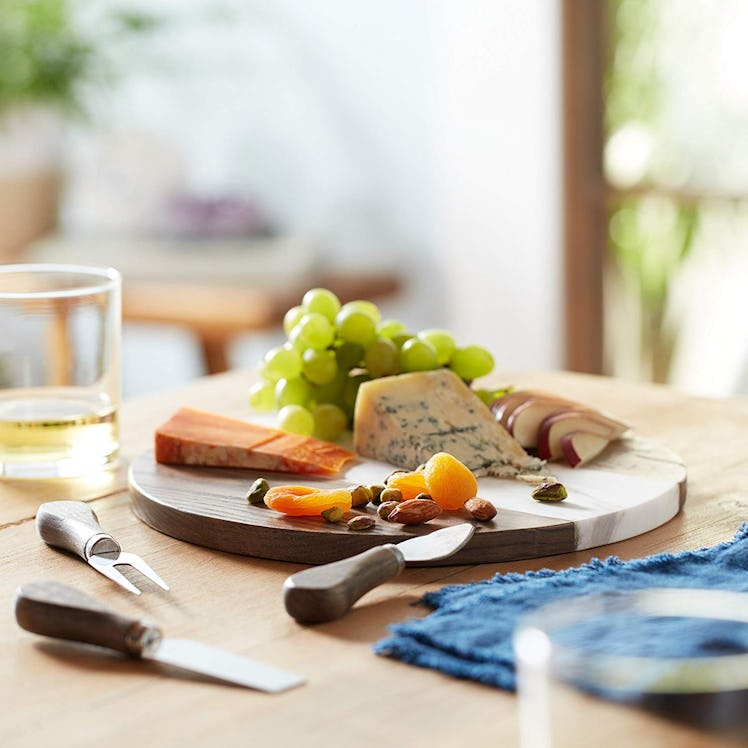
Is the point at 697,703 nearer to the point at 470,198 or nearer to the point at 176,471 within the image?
the point at 176,471

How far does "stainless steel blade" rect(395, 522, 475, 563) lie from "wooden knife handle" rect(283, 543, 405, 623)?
0.16 feet

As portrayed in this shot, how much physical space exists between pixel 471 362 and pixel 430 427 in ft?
0.66

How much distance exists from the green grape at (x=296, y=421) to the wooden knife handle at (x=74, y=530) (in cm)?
27

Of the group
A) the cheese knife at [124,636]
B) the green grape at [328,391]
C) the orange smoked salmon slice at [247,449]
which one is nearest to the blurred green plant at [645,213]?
the green grape at [328,391]

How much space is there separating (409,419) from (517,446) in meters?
0.11

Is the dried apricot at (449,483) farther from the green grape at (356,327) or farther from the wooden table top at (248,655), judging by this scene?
the green grape at (356,327)

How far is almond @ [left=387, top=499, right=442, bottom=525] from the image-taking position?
1043 millimetres

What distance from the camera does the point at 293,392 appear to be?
1.39 meters

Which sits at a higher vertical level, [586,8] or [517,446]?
[586,8]

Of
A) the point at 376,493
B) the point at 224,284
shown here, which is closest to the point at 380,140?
the point at 224,284

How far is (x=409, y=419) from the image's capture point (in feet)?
4.08

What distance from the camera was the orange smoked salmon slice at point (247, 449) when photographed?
1216 mm

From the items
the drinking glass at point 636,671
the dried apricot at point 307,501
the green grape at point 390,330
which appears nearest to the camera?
the drinking glass at point 636,671

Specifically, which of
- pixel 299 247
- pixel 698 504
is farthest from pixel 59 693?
pixel 299 247
